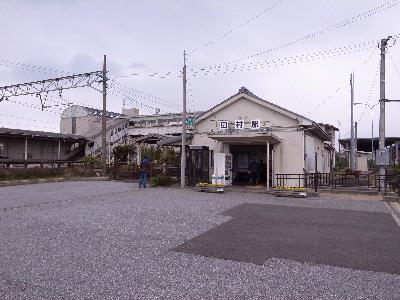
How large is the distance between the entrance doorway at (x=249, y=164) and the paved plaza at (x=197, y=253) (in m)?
8.98

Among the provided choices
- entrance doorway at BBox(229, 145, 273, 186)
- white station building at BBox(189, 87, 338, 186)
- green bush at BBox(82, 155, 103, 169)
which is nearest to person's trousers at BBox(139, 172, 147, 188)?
white station building at BBox(189, 87, 338, 186)

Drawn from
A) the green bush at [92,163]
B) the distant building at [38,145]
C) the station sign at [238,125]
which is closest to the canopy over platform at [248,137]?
the station sign at [238,125]

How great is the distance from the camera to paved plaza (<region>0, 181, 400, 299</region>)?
438 centimetres

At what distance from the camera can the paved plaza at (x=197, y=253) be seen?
4.38 metres

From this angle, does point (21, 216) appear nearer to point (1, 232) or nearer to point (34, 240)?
point (1, 232)

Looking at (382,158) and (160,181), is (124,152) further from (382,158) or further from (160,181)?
(382,158)

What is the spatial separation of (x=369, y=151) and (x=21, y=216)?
46465 millimetres

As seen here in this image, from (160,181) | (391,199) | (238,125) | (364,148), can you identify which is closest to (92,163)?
(160,181)

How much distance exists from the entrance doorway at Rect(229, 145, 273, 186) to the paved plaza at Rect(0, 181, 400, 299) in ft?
29.5

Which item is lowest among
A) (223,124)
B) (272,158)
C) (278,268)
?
(278,268)

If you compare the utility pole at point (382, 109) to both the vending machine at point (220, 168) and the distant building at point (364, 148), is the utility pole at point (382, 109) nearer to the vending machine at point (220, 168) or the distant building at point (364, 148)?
the vending machine at point (220, 168)

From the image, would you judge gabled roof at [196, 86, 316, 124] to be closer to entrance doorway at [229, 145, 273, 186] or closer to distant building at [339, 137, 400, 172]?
entrance doorway at [229, 145, 273, 186]

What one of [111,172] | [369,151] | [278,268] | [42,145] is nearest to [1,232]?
[278,268]

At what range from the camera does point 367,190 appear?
50.3 feet
